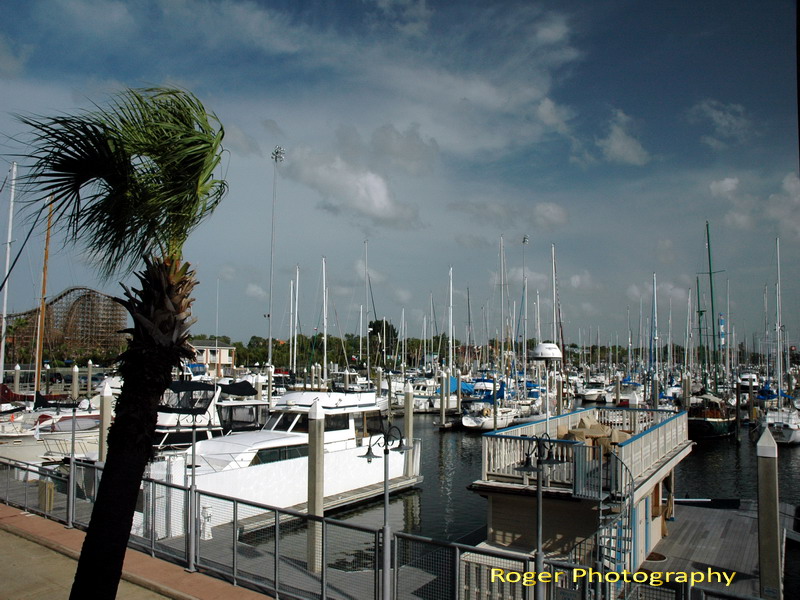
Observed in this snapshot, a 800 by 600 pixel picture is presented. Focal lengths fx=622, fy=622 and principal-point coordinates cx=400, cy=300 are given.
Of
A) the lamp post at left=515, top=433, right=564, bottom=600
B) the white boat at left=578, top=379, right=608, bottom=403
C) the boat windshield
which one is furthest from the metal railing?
the white boat at left=578, top=379, right=608, bottom=403

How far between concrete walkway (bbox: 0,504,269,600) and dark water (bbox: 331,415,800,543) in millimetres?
11108

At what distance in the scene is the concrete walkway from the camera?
35.1 ft

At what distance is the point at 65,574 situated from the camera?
1174cm

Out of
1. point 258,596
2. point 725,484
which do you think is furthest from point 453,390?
point 258,596

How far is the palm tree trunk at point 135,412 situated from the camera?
662 centimetres

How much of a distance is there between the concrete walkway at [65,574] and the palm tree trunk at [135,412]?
421 centimetres

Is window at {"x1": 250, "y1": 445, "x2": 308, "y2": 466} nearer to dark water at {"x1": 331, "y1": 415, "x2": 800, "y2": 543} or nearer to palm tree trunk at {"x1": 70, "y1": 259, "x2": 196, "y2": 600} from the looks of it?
dark water at {"x1": 331, "y1": 415, "x2": 800, "y2": 543}

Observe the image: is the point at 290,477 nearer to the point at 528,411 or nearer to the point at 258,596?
the point at 258,596

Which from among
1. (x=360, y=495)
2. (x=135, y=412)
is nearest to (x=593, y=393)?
(x=360, y=495)

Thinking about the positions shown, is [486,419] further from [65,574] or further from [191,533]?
[65,574]

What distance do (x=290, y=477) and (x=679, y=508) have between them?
14344mm

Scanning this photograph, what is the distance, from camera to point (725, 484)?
120 ft

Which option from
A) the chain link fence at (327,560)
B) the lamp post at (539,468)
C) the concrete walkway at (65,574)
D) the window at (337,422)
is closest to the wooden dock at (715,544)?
the chain link fence at (327,560)

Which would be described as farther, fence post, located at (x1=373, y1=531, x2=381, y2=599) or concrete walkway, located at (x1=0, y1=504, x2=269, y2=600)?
concrete walkway, located at (x1=0, y1=504, x2=269, y2=600)
